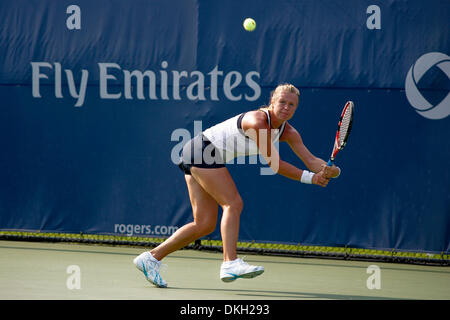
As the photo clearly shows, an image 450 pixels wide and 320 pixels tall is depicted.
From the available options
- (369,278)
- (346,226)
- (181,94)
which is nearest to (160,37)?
(181,94)

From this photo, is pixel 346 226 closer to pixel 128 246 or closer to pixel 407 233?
pixel 407 233

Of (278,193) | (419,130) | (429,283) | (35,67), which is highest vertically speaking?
(35,67)

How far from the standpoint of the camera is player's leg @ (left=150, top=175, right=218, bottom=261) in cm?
511

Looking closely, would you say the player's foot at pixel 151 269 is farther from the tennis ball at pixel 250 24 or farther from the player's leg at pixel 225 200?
the tennis ball at pixel 250 24

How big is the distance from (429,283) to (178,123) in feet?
8.53

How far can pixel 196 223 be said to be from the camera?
5.11 meters

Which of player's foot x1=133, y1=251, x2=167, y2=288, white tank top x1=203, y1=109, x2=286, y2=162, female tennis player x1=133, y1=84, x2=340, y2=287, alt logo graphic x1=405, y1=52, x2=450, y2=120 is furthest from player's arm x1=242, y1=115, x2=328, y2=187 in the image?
alt logo graphic x1=405, y1=52, x2=450, y2=120

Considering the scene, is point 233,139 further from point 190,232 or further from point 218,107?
point 218,107

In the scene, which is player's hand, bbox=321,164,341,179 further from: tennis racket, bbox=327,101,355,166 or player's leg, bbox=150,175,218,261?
player's leg, bbox=150,175,218,261

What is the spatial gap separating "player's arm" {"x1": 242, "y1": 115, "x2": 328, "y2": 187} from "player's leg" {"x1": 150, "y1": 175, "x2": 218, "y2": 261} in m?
0.55

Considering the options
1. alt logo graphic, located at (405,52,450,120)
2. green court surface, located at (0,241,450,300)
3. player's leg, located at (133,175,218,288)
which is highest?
alt logo graphic, located at (405,52,450,120)

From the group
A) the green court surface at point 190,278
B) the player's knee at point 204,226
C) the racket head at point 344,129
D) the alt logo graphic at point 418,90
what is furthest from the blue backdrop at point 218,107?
the player's knee at point 204,226

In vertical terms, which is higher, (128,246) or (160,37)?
(160,37)

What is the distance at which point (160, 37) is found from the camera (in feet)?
23.7
